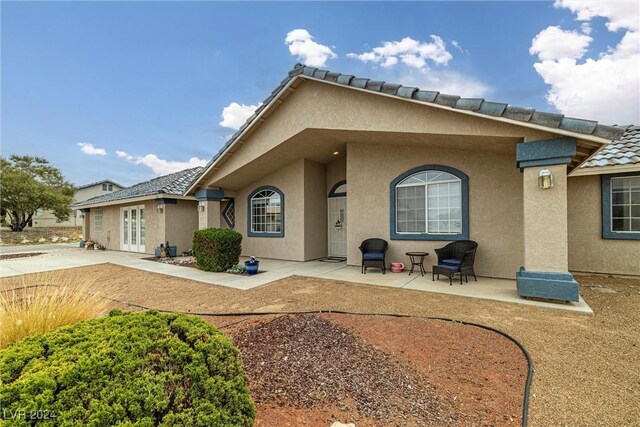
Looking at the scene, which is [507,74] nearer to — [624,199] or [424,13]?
[424,13]

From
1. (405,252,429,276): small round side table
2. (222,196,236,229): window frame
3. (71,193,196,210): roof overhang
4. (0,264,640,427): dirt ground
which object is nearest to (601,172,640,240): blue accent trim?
(0,264,640,427): dirt ground

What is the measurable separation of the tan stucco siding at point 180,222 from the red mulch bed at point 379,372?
10.2 m

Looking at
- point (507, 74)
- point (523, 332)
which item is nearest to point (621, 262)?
point (523, 332)

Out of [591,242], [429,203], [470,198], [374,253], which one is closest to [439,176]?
[429,203]

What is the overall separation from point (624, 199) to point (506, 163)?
3.43 meters

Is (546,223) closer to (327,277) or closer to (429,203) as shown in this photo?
(429,203)

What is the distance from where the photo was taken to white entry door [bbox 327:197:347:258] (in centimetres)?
1138

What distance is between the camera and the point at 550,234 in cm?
552

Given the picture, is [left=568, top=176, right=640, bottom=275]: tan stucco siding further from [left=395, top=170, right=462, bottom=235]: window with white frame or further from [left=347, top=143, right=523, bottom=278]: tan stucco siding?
[left=395, top=170, right=462, bottom=235]: window with white frame

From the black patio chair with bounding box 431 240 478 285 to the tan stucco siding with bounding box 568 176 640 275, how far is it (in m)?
3.22

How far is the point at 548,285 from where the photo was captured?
5461 millimetres

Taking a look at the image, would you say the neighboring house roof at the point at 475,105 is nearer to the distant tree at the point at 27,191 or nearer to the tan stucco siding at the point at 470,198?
the tan stucco siding at the point at 470,198

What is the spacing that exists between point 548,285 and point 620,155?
5378 mm

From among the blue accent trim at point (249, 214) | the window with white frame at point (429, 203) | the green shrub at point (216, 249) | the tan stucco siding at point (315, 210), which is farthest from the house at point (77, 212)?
the window with white frame at point (429, 203)
